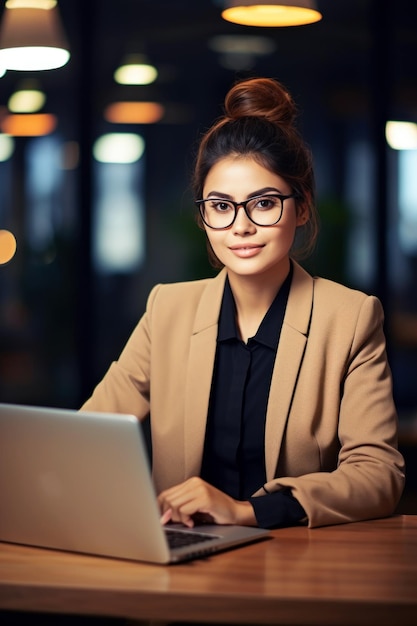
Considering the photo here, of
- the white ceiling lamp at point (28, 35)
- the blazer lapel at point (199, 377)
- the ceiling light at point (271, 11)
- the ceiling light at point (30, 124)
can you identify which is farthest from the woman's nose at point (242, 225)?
the ceiling light at point (30, 124)

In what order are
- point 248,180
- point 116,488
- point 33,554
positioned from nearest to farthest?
point 116,488 → point 33,554 → point 248,180

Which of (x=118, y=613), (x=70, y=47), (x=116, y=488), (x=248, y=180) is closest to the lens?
(x=118, y=613)

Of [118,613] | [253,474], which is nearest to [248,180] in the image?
[253,474]

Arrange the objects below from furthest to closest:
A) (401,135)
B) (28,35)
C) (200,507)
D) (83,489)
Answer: (401,135)
(28,35)
(200,507)
(83,489)

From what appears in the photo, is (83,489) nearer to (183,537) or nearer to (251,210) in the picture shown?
(183,537)

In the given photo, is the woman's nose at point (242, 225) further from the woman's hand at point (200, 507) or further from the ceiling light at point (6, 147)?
the ceiling light at point (6, 147)

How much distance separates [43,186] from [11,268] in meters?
0.46

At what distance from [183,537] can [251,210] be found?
789 millimetres

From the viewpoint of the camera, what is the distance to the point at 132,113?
5316 mm

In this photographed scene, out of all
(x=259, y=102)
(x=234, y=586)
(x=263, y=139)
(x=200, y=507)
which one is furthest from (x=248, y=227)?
(x=234, y=586)

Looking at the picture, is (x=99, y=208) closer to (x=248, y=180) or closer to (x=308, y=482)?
(x=248, y=180)

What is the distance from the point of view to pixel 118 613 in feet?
5.06

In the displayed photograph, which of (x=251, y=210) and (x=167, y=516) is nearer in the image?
(x=167, y=516)

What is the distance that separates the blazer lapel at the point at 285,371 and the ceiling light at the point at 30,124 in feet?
10.9
